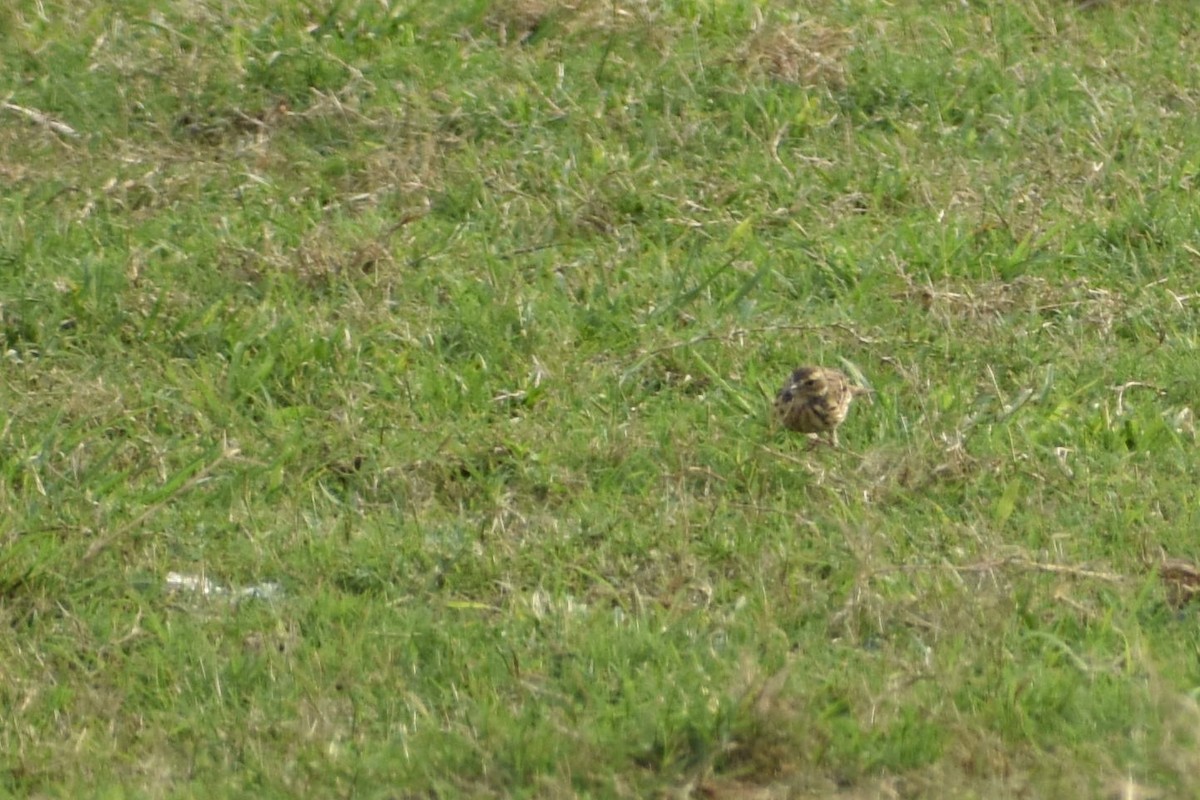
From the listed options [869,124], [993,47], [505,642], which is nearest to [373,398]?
[505,642]

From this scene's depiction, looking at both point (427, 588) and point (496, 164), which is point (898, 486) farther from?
point (496, 164)

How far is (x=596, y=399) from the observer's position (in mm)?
6086

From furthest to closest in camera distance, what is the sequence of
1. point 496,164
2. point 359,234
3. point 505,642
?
1. point 496,164
2. point 359,234
3. point 505,642

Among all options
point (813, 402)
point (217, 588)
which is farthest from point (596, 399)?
point (217, 588)

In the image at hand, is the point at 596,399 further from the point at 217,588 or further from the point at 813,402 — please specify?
the point at 217,588

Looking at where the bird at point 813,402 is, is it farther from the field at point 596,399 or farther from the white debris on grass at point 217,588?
the white debris on grass at point 217,588

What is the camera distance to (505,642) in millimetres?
4805

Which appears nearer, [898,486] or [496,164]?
[898,486]

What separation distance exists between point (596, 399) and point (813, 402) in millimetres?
738

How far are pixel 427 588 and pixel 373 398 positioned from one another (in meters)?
1.15

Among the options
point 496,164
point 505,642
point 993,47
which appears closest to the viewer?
point 505,642

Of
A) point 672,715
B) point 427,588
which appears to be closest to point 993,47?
point 427,588

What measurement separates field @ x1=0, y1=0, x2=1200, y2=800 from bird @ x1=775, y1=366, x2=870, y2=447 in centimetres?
10

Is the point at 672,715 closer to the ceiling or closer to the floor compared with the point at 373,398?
closer to the ceiling
